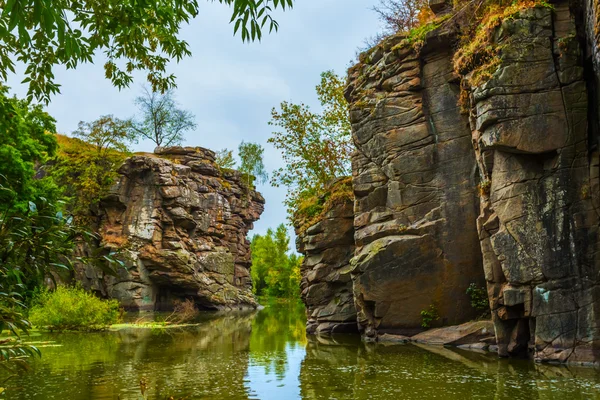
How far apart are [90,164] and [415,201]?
31939 millimetres

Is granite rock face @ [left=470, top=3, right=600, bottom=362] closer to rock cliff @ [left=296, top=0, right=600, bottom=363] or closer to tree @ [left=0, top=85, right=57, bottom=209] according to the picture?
rock cliff @ [left=296, top=0, right=600, bottom=363]

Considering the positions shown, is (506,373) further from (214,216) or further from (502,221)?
(214,216)

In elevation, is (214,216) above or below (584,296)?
above

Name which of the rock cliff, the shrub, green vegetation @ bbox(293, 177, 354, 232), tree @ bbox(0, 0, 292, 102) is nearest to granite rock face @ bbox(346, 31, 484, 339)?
the rock cliff

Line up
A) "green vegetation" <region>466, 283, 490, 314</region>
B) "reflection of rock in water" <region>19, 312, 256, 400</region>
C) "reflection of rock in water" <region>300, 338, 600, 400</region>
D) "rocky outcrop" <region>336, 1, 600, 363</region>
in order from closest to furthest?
1. "reflection of rock in water" <region>300, 338, 600, 400</region>
2. "reflection of rock in water" <region>19, 312, 256, 400</region>
3. "rocky outcrop" <region>336, 1, 600, 363</region>
4. "green vegetation" <region>466, 283, 490, 314</region>

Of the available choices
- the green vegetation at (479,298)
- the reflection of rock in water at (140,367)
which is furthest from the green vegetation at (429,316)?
the reflection of rock in water at (140,367)

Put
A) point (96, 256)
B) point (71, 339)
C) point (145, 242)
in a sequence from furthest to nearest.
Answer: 1. point (145, 242)
2. point (71, 339)
3. point (96, 256)

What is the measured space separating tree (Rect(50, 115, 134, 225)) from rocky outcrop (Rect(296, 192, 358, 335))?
75.3 feet

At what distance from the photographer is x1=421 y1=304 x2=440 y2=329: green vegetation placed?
838 inches

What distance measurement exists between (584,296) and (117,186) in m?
37.4

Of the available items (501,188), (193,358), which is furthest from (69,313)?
(501,188)

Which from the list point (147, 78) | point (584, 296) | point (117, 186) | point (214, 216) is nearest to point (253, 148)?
point (214, 216)

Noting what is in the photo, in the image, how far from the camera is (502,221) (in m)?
16.9

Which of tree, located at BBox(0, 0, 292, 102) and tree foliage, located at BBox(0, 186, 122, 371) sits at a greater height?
tree, located at BBox(0, 0, 292, 102)
